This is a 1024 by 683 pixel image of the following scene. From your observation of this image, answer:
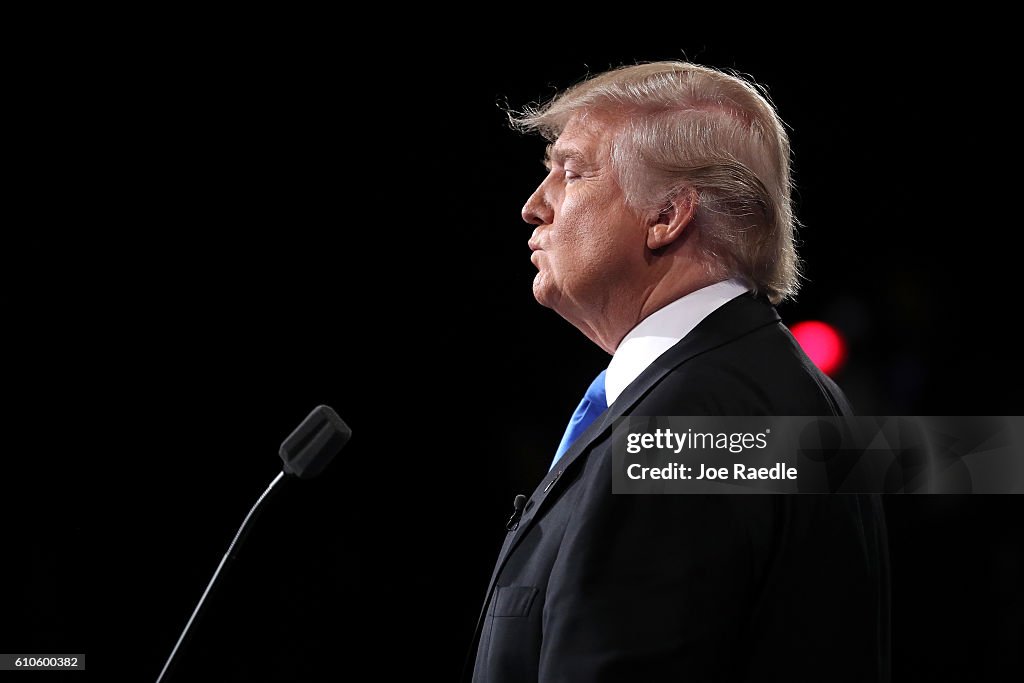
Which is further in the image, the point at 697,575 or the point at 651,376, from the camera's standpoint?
the point at 651,376

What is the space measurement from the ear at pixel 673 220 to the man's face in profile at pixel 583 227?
18mm

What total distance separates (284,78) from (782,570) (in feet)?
7.44

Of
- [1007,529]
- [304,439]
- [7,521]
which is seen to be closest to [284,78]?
[7,521]

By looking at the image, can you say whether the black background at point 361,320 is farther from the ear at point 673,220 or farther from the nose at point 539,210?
the ear at point 673,220

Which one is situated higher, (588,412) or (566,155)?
(566,155)

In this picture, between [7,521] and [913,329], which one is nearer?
[7,521]

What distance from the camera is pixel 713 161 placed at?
133cm

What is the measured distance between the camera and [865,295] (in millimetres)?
3107

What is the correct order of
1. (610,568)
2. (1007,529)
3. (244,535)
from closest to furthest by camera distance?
(610,568)
(244,535)
(1007,529)

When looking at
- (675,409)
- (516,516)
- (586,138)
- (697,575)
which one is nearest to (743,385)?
(675,409)

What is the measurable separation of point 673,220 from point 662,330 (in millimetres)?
154

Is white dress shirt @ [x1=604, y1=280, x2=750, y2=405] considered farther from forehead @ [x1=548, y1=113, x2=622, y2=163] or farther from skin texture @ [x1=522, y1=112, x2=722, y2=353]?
forehead @ [x1=548, y1=113, x2=622, y2=163]

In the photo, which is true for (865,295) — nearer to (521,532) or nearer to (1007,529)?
(1007,529)

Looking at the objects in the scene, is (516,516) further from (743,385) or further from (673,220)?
(673,220)
